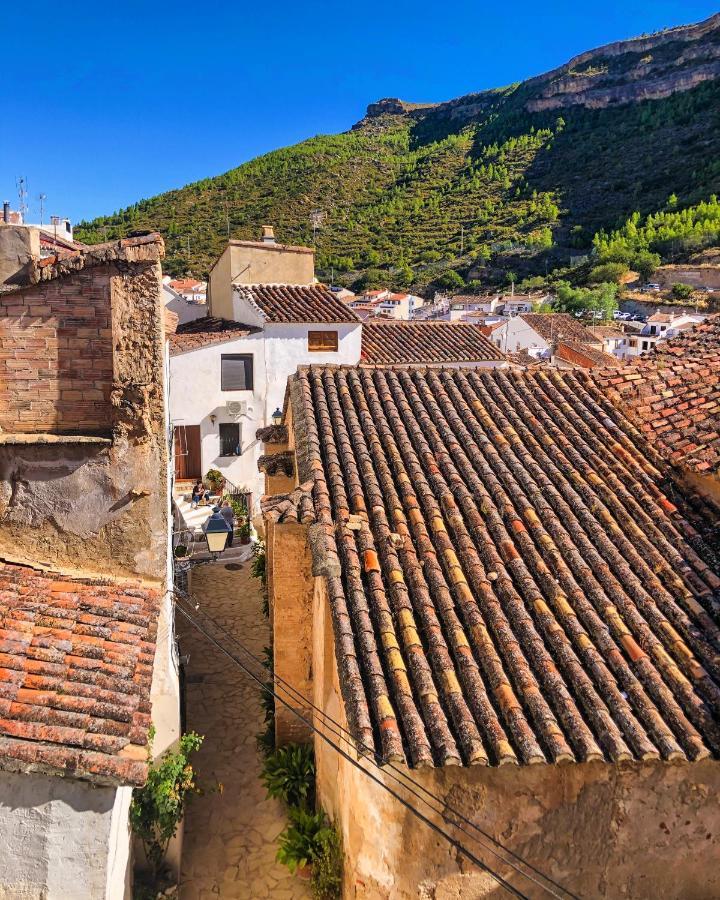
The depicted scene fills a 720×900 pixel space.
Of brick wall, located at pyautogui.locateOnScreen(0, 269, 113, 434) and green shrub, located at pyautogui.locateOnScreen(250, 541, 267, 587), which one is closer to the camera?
brick wall, located at pyautogui.locateOnScreen(0, 269, 113, 434)

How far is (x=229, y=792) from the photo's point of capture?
8.41m

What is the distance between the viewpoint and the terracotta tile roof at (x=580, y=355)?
3925cm

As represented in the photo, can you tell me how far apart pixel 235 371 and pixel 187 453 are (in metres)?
3.19

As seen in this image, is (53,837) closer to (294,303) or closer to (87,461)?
(87,461)

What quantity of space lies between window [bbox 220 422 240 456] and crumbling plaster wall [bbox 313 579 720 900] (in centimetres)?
1753

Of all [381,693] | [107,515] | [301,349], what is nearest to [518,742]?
[381,693]

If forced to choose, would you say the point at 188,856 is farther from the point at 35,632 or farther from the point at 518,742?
the point at 518,742

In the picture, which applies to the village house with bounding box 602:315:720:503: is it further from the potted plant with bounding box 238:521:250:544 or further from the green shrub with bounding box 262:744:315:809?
the potted plant with bounding box 238:521:250:544

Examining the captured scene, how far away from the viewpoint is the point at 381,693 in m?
4.99

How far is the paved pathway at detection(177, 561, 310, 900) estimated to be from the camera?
7.11 m

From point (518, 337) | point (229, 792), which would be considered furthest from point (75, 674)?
point (518, 337)

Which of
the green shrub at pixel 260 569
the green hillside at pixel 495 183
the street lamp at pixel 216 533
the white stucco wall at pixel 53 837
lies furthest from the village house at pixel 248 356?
the green hillside at pixel 495 183

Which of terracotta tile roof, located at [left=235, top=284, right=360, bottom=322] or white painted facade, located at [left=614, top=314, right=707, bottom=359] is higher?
white painted facade, located at [left=614, top=314, right=707, bottom=359]

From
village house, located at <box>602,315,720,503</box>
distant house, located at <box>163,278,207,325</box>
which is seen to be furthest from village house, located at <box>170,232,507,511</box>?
village house, located at <box>602,315,720,503</box>
